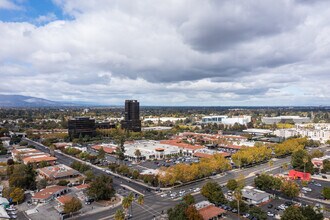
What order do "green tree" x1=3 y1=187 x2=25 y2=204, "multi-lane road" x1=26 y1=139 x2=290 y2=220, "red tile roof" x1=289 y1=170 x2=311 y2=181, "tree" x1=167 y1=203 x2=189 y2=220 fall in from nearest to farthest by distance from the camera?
"tree" x1=167 y1=203 x2=189 y2=220, "multi-lane road" x1=26 y1=139 x2=290 y2=220, "green tree" x1=3 y1=187 x2=25 y2=204, "red tile roof" x1=289 y1=170 x2=311 y2=181

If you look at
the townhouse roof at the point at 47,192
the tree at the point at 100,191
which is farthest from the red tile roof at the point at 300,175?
the townhouse roof at the point at 47,192

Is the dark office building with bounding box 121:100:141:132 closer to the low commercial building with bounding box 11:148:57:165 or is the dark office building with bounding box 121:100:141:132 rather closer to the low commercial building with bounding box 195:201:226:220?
the low commercial building with bounding box 11:148:57:165

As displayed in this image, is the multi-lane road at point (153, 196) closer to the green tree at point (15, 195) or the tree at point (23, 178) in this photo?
the green tree at point (15, 195)

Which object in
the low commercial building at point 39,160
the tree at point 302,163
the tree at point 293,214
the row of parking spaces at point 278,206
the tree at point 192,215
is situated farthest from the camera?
the low commercial building at point 39,160

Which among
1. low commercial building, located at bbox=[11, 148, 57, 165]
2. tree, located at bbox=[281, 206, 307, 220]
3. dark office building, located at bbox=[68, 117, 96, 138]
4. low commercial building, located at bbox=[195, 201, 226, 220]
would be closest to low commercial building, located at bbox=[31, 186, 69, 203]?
low commercial building, located at bbox=[11, 148, 57, 165]

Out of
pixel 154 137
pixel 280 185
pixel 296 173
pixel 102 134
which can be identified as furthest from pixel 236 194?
pixel 102 134

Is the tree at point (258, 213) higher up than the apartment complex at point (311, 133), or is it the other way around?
the apartment complex at point (311, 133)

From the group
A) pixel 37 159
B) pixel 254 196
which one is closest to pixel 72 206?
pixel 254 196
